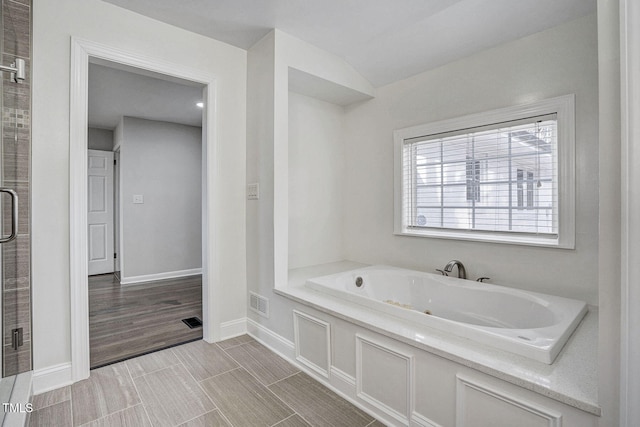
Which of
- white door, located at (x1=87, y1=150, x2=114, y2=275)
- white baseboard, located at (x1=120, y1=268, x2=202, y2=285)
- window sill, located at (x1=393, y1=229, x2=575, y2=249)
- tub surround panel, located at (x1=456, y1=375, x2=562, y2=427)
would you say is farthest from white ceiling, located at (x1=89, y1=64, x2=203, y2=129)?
tub surround panel, located at (x1=456, y1=375, x2=562, y2=427)

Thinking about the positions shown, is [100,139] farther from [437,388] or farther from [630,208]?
[630,208]

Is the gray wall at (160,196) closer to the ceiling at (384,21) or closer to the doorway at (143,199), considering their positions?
the doorway at (143,199)

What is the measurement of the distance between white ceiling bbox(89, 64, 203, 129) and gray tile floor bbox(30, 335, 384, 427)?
239 centimetres

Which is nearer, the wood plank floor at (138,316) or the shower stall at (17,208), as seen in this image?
the shower stall at (17,208)

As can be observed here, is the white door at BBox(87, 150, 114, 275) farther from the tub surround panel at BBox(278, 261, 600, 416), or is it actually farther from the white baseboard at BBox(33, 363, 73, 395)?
the tub surround panel at BBox(278, 261, 600, 416)

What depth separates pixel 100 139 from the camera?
17.1 ft

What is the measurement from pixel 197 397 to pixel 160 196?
371cm

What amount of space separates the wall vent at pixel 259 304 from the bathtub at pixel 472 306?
413 mm

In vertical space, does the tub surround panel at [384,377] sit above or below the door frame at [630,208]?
below

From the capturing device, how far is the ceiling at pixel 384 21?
208cm

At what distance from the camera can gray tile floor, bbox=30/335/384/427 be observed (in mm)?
1684

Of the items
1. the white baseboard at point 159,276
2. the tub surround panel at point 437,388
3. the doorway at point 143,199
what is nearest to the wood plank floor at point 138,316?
→ the doorway at point 143,199

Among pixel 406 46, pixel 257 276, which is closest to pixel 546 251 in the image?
pixel 406 46

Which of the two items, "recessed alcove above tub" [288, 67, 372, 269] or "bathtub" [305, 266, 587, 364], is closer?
"bathtub" [305, 266, 587, 364]
